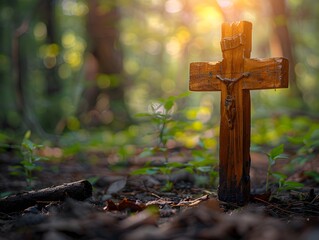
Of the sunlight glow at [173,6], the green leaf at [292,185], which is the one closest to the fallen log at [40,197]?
the green leaf at [292,185]

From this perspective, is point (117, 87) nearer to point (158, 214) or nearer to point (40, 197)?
point (40, 197)

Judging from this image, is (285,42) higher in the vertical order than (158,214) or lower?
higher

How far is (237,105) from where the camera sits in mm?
3150

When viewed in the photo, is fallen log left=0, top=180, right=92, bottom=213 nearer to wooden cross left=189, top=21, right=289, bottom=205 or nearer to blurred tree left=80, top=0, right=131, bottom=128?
wooden cross left=189, top=21, right=289, bottom=205

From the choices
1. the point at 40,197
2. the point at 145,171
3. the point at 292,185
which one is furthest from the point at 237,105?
the point at 40,197

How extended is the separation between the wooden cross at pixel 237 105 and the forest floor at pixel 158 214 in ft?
0.55

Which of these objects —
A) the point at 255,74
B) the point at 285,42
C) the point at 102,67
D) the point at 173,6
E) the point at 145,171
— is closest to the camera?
the point at 255,74

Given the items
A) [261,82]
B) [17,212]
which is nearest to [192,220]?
[261,82]

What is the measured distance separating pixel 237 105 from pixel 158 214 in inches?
45.0

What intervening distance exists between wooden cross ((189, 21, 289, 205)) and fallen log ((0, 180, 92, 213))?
114 centimetres

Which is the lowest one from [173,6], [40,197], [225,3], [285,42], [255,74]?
[40,197]

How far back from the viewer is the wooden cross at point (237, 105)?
3.07m

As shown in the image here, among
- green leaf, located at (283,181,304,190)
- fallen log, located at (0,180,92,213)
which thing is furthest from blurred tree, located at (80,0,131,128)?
green leaf, located at (283,181,304,190)

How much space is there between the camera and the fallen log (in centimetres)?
303
